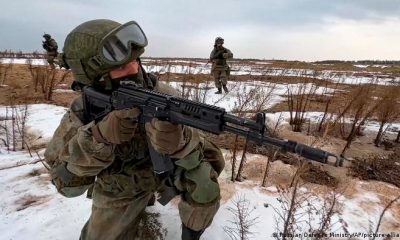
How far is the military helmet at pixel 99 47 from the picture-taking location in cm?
179

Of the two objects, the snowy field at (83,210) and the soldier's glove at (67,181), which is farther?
the snowy field at (83,210)

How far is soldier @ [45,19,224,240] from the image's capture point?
70.9 inches

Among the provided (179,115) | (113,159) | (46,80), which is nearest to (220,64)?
(46,80)

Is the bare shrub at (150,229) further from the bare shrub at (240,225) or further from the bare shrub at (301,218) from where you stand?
the bare shrub at (301,218)

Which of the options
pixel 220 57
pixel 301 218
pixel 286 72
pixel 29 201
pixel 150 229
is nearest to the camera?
pixel 150 229

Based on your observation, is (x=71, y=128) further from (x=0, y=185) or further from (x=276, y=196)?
(x=276, y=196)

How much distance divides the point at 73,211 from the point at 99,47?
136 centimetres

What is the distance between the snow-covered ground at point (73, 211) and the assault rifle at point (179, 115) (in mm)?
592

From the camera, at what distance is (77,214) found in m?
2.50

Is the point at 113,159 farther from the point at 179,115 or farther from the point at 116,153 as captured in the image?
the point at 179,115

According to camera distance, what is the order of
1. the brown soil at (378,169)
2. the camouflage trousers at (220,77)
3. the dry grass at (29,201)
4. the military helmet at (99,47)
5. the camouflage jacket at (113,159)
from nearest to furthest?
the military helmet at (99,47) < the camouflage jacket at (113,159) < the dry grass at (29,201) < the brown soil at (378,169) < the camouflage trousers at (220,77)

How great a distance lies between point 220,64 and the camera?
938 cm

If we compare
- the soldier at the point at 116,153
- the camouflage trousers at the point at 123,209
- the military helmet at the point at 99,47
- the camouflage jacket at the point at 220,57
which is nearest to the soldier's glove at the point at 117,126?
the soldier at the point at 116,153

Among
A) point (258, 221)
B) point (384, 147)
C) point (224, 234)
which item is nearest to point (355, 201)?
point (258, 221)
